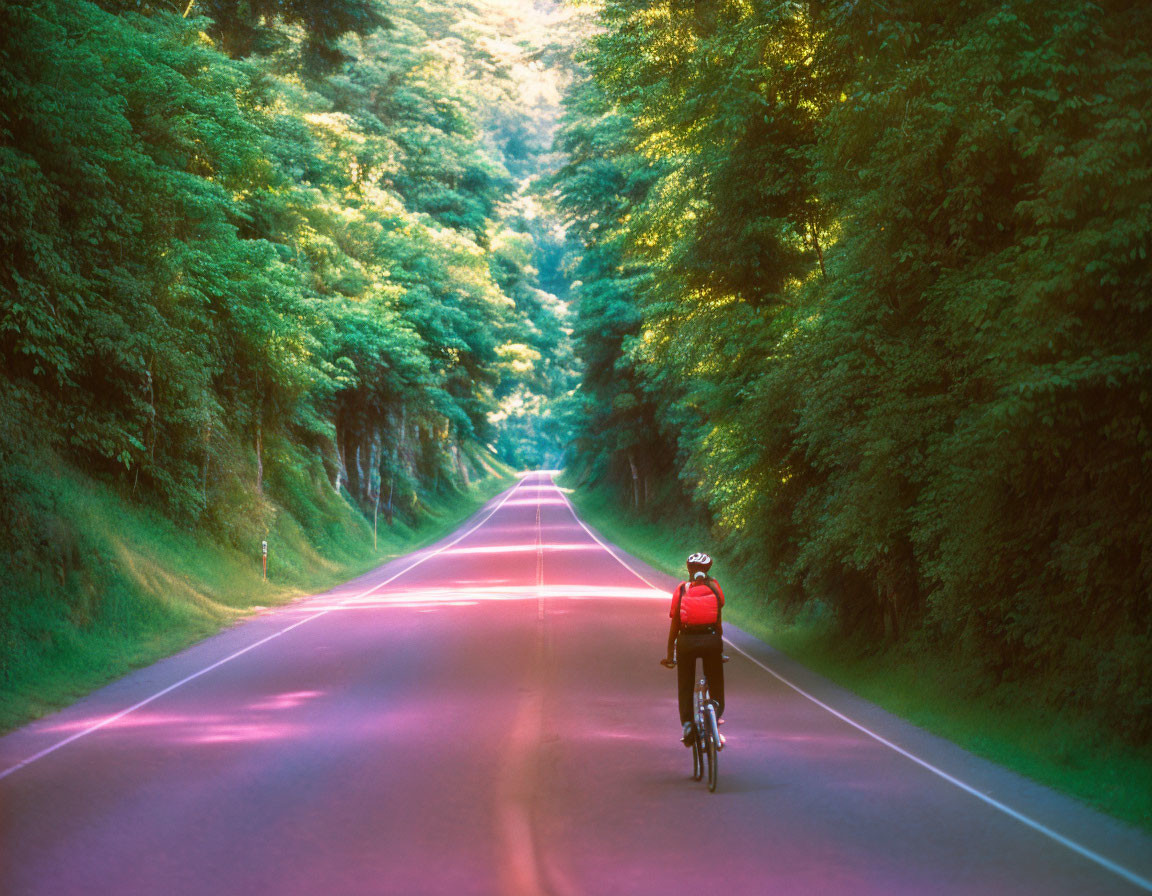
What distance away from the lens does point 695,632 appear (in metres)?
10.4

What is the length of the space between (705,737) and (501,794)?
1655mm

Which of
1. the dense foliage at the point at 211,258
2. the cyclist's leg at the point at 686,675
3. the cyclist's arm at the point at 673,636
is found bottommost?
the cyclist's leg at the point at 686,675

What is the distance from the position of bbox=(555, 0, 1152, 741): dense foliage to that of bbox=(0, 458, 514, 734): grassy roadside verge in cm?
956

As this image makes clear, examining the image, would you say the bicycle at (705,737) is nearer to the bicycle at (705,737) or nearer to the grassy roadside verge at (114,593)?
the bicycle at (705,737)

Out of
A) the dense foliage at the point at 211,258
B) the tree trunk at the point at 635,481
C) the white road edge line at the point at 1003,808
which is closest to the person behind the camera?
the white road edge line at the point at 1003,808

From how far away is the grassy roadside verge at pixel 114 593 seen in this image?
15.2 m

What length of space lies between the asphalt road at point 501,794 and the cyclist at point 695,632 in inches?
29.0

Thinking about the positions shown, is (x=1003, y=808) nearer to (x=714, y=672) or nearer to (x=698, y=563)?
(x=714, y=672)

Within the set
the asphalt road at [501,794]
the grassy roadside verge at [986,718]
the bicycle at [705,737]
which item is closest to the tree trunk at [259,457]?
the grassy roadside verge at [986,718]

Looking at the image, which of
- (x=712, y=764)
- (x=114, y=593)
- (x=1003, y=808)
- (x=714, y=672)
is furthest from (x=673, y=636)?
(x=114, y=593)

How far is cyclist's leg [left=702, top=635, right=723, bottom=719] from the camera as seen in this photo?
10109 millimetres

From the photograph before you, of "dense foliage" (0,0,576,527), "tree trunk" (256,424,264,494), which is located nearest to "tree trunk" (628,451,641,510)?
"dense foliage" (0,0,576,527)

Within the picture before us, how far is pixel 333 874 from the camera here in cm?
718

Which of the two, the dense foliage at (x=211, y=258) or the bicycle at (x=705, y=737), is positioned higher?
the dense foliage at (x=211, y=258)
